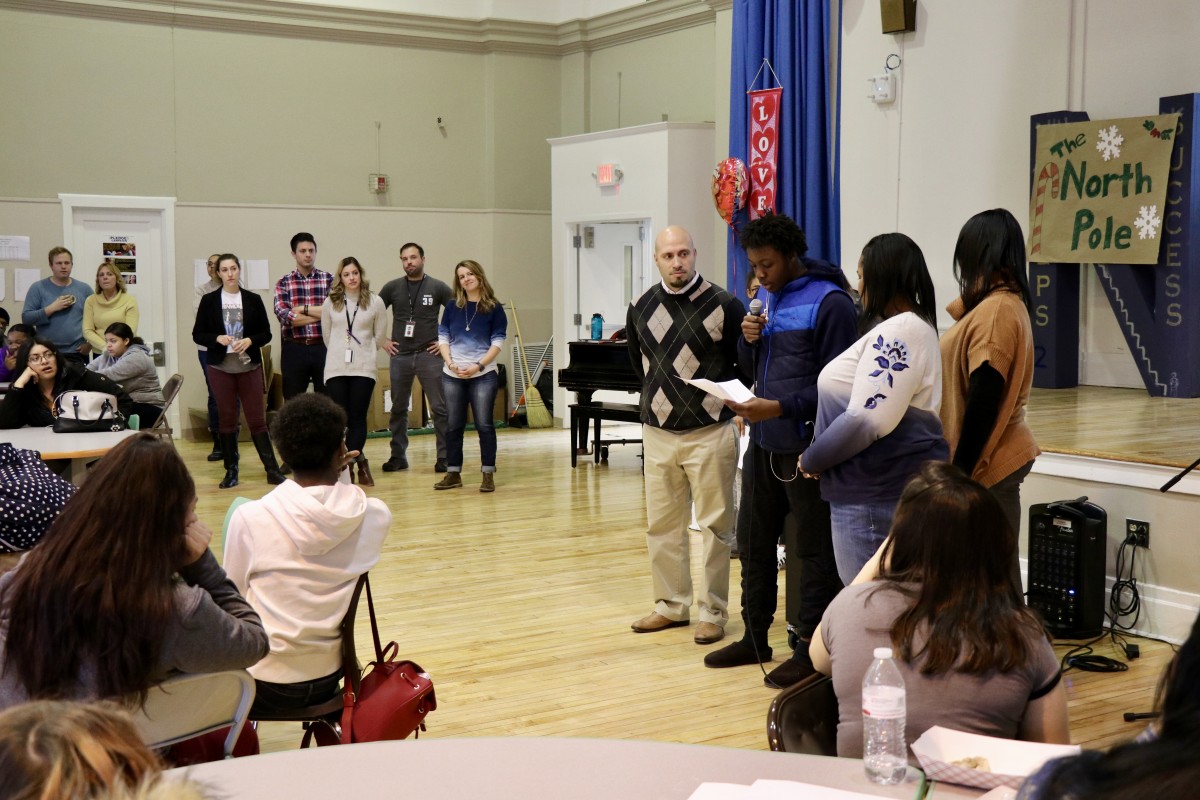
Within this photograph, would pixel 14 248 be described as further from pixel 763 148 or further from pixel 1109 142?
pixel 1109 142

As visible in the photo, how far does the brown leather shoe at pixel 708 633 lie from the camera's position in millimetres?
4727

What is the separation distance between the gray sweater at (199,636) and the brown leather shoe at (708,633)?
2459mm

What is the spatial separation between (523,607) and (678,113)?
726 centimetres

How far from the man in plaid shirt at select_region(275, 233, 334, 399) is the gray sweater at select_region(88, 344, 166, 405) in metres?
1.15

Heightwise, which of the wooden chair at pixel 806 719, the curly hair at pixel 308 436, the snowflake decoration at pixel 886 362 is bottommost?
the wooden chair at pixel 806 719

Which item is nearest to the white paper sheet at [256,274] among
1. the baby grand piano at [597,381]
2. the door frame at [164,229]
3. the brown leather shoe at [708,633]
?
the door frame at [164,229]

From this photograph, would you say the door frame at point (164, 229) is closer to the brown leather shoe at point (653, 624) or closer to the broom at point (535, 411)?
the broom at point (535, 411)

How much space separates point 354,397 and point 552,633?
12.7 feet

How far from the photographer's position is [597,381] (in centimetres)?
899

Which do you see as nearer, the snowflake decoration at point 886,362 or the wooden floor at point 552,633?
the snowflake decoration at point 886,362

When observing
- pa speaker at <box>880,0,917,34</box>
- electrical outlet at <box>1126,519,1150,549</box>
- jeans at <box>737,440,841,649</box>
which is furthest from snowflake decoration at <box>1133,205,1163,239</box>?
jeans at <box>737,440,841,649</box>

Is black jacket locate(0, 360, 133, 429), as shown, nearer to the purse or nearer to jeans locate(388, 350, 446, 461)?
the purse

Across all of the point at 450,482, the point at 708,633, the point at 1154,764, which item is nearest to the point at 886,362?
the point at 708,633

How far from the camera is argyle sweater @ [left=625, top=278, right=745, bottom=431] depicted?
459cm
